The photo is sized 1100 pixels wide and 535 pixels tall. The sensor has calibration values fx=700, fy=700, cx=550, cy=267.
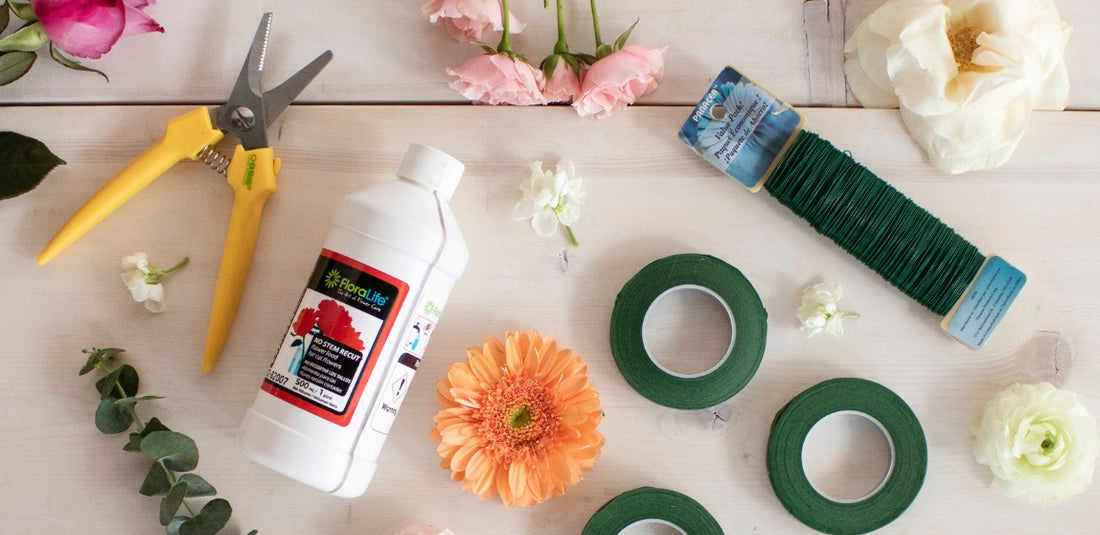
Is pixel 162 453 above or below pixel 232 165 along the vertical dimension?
below

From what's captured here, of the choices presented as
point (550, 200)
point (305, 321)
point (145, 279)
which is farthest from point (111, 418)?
point (550, 200)

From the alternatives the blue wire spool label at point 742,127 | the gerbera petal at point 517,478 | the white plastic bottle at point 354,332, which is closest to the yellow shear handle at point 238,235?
the white plastic bottle at point 354,332

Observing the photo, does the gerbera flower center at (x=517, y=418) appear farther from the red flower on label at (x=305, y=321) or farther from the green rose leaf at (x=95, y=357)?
the green rose leaf at (x=95, y=357)

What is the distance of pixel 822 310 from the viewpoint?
0.72 m

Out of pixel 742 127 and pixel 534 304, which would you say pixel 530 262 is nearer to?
pixel 534 304

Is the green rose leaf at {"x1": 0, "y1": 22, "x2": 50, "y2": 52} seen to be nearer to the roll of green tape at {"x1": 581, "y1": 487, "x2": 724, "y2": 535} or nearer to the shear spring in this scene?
the shear spring

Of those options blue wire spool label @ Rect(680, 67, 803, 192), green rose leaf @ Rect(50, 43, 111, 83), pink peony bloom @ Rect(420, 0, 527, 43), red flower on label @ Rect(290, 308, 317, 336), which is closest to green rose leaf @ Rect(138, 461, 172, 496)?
red flower on label @ Rect(290, 308, 317, 336)

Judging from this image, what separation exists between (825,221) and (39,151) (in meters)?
0.84

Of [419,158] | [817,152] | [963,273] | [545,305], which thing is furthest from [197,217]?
[963,273]

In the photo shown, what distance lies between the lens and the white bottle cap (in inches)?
26.6

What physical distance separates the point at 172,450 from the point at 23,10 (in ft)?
1.60

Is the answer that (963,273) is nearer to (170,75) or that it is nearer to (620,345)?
(620,345)

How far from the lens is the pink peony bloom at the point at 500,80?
685 millimetres

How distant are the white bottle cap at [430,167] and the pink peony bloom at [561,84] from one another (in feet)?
0.42
